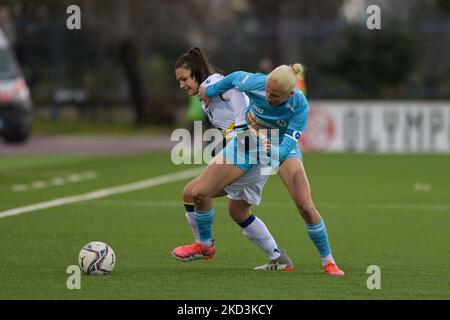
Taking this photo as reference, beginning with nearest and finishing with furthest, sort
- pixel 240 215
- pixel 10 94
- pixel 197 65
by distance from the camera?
pixel 240 215 → pixel 197 65 → pixel 10 94

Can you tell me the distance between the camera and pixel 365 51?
127 feet

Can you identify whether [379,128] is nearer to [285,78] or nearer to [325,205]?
[325,205]

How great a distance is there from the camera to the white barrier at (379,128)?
107 feet

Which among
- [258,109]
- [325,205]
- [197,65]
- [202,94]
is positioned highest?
[197,65]

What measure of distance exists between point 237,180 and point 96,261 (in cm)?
143

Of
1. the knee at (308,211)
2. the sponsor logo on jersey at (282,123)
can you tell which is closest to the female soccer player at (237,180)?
the sponsor logo on jersey at (282,123)

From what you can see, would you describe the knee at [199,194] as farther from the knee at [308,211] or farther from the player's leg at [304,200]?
the knee at [308,211]

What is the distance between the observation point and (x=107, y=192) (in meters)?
19.7

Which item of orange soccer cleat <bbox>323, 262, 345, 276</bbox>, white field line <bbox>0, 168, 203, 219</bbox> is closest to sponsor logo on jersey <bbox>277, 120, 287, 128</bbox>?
orange soccer cleat <bbox>323, 262, 345, 276</bbox>

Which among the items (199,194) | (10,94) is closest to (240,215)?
(199,194)

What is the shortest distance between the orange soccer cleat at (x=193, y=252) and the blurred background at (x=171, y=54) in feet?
83.7
